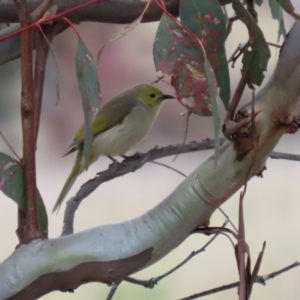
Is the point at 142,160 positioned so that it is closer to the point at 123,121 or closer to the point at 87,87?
the point at 87,87

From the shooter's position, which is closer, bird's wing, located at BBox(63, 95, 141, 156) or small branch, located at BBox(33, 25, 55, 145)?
small branch, located at BBox(33, 25, 55, 145)

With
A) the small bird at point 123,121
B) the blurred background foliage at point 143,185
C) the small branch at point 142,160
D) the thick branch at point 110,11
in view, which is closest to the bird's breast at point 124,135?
the small bird at point 123,121

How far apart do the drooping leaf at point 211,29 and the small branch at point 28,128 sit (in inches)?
4.1

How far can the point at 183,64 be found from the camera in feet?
1.19

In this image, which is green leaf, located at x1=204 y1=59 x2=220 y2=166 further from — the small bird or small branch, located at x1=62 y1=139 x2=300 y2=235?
the small bird

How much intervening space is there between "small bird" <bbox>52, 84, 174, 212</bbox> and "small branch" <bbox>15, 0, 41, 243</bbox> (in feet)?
2.12

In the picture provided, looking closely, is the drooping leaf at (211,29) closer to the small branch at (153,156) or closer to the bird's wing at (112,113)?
the small branch at (153,156)

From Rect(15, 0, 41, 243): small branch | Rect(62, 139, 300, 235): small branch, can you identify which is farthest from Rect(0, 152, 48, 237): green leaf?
Rect(62, 139, 300, 235): small branch

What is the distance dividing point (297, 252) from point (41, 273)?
1.15 m

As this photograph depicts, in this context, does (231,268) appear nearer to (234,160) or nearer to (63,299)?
(63,299)

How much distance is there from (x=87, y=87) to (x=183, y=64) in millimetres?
69

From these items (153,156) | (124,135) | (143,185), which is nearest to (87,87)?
(153,156)

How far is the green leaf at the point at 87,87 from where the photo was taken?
383mm

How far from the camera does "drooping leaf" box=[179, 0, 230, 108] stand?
0.38 metres
